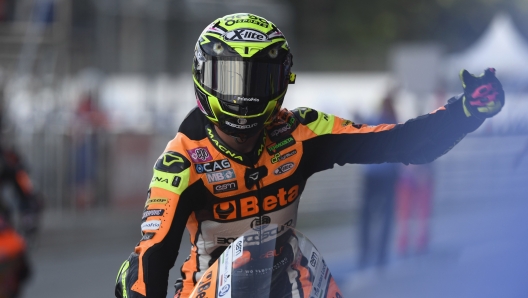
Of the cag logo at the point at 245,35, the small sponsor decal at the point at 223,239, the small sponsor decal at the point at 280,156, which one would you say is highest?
the cag logo at the point at 245,35

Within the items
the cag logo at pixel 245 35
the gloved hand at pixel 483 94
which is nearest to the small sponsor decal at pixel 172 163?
the cag logo at pixel 245 35

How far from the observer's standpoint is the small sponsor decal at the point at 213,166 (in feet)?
11.2

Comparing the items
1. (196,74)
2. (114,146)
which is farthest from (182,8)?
(196,74)

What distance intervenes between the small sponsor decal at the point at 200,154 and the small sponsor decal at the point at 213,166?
0.07 feet

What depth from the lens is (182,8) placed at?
54.7 feet

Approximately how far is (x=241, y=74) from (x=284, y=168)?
472mm

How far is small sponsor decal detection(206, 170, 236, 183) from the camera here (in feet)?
11.3

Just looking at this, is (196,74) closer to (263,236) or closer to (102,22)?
(263,236)

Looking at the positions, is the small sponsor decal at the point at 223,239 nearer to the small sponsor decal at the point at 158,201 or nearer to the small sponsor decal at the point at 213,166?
→ the small sponsor decal at the point at 213,166

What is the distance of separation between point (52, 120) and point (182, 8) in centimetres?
418

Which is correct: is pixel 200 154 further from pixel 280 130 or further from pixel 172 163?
pixel 280 130

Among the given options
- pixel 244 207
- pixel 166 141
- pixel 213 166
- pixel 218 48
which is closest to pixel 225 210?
pixel 244 207

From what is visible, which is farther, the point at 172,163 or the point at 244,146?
the point at 244,146

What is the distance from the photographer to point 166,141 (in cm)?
1511
